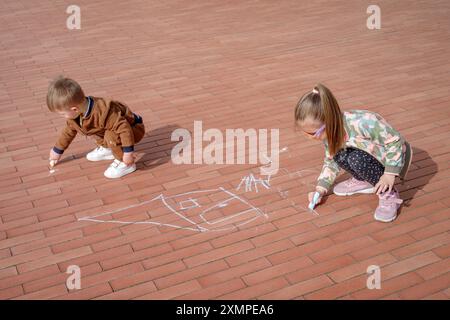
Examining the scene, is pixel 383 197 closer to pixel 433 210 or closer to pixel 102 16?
pixel 433 210

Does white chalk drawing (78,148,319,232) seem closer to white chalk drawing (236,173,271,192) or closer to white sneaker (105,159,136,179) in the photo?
white chalk drawing (236,173,271,192)

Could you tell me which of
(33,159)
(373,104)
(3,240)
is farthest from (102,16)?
(3,240)

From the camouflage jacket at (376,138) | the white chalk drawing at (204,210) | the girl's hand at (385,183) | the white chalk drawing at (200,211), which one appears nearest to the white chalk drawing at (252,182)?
the white chalk drawing at (204,210)

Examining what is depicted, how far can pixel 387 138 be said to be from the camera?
111 inches

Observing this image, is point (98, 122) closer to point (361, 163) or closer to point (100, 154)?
point (100, 154)

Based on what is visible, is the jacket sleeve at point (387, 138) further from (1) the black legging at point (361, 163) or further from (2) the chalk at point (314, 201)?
(2) the chalk at point (314, 201)

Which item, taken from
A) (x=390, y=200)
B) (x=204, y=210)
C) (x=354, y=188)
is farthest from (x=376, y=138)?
(x=204, y=210)

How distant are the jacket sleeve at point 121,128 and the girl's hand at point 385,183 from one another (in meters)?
1.66

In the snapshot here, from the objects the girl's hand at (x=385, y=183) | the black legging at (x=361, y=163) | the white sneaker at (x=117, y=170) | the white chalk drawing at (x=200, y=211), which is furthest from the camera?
the white sneaker at (x=117, y=170)

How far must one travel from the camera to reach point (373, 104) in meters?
4.55

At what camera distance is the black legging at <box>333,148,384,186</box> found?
2988 mm

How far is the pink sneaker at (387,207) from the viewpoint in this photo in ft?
10.0

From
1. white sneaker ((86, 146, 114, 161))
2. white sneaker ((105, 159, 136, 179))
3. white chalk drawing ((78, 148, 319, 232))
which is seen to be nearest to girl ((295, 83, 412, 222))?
white chalk drawing ((78, 148, 319, 232))

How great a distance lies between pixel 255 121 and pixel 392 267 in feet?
6.45
